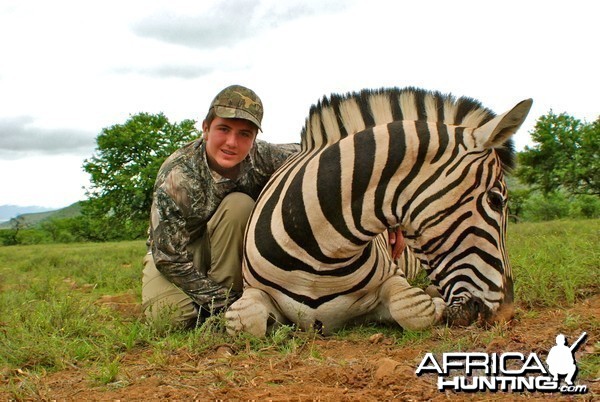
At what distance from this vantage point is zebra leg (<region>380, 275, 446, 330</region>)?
117 inches

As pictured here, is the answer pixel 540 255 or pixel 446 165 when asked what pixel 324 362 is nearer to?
pixel 446 165

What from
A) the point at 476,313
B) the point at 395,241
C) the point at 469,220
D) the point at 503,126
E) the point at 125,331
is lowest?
the point at 125,331

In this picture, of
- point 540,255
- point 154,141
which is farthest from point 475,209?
point 154,141

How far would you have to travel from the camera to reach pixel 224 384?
2.11m

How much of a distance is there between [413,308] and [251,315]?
0.89 m

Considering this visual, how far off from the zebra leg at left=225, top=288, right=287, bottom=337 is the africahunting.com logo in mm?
1098

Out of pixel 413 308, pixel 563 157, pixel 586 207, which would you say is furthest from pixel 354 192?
pixel 563 157

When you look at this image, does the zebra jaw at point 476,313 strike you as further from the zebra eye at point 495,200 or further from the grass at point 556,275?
the grass at point 556,275

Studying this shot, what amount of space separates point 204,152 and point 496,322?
86.4 inches

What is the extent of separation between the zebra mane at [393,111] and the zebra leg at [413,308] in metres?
0.87

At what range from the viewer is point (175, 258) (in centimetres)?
362

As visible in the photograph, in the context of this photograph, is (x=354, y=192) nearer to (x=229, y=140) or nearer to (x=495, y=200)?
(x=495, y=200)

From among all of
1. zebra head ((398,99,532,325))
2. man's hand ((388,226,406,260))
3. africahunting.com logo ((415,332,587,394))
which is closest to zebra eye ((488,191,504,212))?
zebra head ((398,99,532,325))

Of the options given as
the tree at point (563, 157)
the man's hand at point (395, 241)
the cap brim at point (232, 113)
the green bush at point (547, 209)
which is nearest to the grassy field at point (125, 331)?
the man's hand at point (395, 241)
